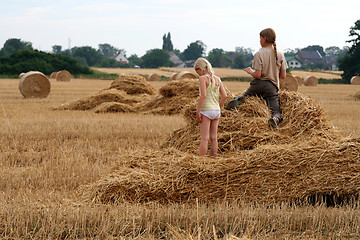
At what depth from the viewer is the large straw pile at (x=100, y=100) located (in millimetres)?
16016

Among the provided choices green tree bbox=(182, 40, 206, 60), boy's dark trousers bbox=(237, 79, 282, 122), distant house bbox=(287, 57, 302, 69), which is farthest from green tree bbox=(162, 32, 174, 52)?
boy's dark trousers bbox=(237, 79, 282, 122)

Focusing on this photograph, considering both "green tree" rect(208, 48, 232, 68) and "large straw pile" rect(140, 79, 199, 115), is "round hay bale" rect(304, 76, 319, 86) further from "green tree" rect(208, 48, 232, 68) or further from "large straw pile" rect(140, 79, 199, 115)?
"green tree" rect(208, 48, 232, 68)

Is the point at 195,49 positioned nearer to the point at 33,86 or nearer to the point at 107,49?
the point at 107,49

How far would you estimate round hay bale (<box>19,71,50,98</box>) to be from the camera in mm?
21250

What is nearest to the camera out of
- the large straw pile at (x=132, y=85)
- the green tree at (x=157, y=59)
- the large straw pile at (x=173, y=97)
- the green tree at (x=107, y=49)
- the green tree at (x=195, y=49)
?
the large straw pile at (x=173, y=97)

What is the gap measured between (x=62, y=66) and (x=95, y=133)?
5352cm

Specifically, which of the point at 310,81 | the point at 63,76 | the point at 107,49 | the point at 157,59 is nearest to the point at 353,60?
the point at 310,81

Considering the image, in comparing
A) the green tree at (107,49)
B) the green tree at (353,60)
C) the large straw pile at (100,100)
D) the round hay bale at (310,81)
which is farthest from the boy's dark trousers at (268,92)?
the green tree at (107,49)

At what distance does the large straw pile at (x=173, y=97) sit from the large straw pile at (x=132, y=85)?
234 cm

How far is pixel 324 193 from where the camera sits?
16.5 feet

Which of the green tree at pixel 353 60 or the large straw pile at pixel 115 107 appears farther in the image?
the green tree at pixel 353 60

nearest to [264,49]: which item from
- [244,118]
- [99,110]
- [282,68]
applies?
[282,68]

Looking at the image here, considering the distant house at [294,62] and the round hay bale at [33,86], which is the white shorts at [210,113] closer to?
the round hay bale at [33,86]

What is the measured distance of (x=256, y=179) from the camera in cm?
515
